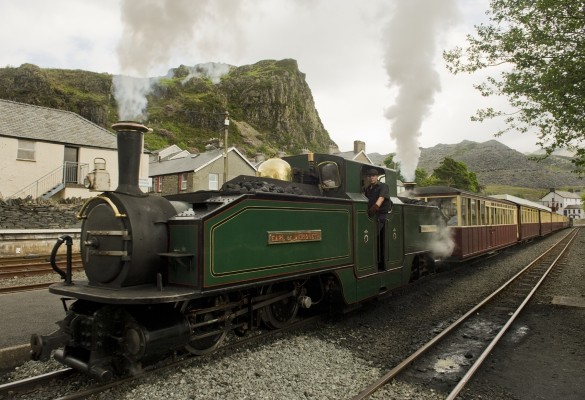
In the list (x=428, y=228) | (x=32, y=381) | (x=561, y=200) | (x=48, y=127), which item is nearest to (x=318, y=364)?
(x=32, y=381)

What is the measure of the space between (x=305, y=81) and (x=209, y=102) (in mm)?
40397

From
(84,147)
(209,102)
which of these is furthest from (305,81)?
(84,147)

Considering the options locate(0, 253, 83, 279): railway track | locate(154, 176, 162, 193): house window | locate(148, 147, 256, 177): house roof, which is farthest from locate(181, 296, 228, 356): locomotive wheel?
locate(154, 176, 162, 193): house window

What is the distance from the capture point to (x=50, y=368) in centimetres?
440

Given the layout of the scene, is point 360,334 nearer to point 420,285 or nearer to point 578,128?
point 420,285

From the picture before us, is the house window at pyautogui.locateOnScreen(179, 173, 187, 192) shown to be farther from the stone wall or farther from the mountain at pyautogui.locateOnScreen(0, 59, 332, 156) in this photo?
the mountain at pyautogui.locateOnScreen(0, 59, 332, 156)

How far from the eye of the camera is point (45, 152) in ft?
59.6

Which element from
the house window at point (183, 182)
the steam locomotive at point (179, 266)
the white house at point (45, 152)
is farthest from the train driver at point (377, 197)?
the house window at point (183, 182)

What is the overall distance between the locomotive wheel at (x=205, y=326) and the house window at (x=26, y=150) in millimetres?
17053

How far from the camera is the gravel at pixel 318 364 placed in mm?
3881

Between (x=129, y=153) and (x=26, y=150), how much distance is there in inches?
668

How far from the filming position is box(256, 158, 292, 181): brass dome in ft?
19.9

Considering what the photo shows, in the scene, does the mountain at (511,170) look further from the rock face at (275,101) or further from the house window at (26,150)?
the house window at (26,150)

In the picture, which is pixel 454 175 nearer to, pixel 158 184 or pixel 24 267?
pixel 158 184
